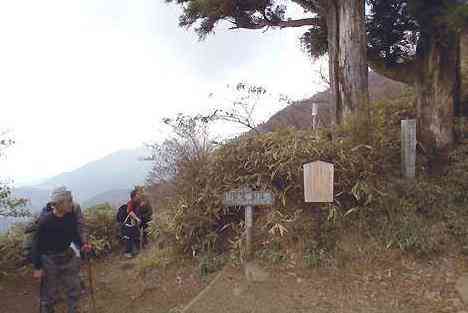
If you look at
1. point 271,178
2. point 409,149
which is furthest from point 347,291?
point 409,149

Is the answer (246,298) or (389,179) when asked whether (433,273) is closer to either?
(389,179)

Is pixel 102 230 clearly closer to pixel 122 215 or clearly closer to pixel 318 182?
pixel 122 215

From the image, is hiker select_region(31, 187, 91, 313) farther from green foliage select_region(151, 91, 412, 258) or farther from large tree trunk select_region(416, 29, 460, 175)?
large tree trunk select_region(416, 29, 460, 175)

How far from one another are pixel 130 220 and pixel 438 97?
609 centimetres

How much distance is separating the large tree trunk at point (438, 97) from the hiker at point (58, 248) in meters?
5.59

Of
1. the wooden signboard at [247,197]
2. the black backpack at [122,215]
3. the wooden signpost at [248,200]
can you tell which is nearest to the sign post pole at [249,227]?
the wooden signpost at [248,200]

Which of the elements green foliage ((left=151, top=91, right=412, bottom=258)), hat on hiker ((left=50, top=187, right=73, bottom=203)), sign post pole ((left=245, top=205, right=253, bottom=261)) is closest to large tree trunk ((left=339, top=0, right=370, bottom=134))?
green foliage ((left=151, top=91, right=412, bottom=258))

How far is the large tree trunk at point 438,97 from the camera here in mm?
6312

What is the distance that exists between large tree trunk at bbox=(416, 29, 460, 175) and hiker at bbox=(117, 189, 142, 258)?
5.38 m

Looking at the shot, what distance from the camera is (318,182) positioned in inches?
188

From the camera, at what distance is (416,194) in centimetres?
522

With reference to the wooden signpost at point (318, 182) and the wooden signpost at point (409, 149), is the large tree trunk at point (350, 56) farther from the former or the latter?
the wooden signpost at point (318, 182)

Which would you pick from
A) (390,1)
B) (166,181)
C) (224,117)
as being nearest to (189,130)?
(166,181)

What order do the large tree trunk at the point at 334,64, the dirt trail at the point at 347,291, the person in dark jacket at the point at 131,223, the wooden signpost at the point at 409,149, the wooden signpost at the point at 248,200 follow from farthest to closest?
the person in dark jacket at the point at 131,223 → the large tree trunk at the point at 334,64 → the wooden signpost at the point at 409,149 → the wooden signpost at the point at 248,200 → the dirt trail at the point at 347,291
